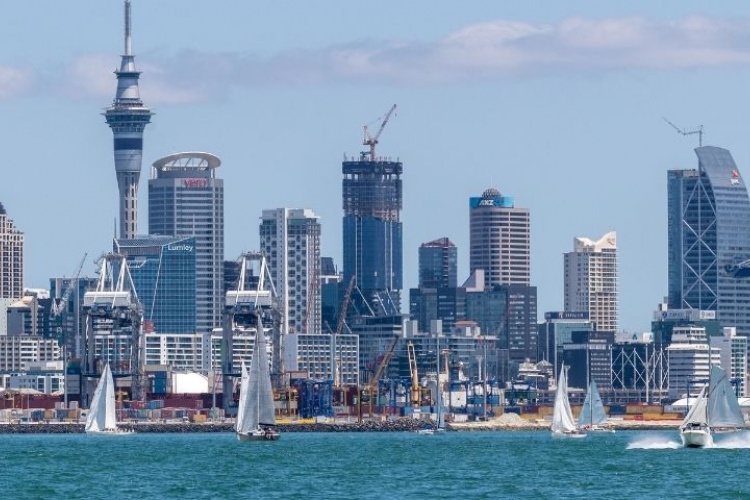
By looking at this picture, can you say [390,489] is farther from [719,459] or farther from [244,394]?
[244,394]

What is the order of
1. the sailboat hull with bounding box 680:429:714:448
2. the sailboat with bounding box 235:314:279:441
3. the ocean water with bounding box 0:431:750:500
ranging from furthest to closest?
the sailboat with bounding box 235:314:279:441 → the sailboat hull with bounding box 680:429:714:448 → the ocean water with bounding box 0:431:750:500

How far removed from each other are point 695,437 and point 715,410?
300 centimetres

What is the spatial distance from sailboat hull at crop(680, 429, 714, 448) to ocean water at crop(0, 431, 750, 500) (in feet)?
2.10

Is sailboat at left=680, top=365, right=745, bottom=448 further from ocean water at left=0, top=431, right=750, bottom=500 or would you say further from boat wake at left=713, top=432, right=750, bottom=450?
boat wake at left=713, top=432, right=750, bottom=450

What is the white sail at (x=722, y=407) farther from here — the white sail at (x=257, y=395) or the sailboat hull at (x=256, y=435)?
the sailboat hull at (x=256, y=435)

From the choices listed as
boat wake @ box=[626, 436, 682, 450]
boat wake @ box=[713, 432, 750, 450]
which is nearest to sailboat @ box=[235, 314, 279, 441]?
boat wake @ box=[626, 436, 682, 450]

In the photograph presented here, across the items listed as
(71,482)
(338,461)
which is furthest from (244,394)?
(71,482)

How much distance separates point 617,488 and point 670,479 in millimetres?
7737

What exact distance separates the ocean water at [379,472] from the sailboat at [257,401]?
209cm

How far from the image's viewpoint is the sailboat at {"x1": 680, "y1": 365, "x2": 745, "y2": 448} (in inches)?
6132

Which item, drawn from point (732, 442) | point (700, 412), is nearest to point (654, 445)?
point (732, 442)

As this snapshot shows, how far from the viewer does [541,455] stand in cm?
16688

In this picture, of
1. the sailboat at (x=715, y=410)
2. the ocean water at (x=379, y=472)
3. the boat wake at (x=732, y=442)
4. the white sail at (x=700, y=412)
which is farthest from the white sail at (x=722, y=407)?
the boat wake at (x=732, y=442)

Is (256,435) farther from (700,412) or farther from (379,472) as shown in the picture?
(379,472)
